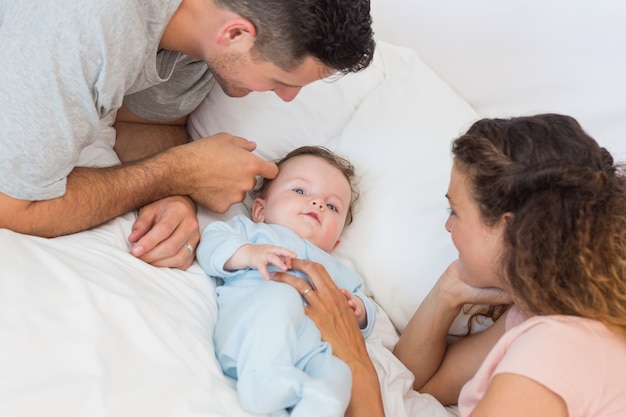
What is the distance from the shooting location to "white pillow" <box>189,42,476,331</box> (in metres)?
1.79

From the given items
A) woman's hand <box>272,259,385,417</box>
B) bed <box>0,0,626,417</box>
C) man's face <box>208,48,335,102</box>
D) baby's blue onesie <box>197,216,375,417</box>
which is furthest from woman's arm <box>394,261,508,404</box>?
man's face <box>208,48,335,102</box>

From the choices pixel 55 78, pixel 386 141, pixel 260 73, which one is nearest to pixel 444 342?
pixel 386 141

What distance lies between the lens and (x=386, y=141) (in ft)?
6.41

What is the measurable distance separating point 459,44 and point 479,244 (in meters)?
1.00

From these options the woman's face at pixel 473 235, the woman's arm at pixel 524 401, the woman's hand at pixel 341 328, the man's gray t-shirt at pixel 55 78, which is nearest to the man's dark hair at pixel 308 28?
the man's gray t-shirt at pixel 55 78

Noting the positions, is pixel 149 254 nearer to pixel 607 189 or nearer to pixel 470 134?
pixel 470 134

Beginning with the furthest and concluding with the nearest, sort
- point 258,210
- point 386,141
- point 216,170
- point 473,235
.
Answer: point 386,141 → point 258,210 → point 216,170 → point 473,235

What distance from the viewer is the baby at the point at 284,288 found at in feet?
4.17

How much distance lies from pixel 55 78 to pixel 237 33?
40 centimetres

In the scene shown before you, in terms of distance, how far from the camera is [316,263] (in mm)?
1591

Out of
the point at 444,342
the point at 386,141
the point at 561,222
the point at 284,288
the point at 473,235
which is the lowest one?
the point at 444,342

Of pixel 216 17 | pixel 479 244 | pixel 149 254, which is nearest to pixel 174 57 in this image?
pixel 216 17

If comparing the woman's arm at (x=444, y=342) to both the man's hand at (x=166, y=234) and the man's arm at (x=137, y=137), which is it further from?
the man's arm at (x=137, y=137)

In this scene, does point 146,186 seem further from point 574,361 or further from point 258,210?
point 574,361
